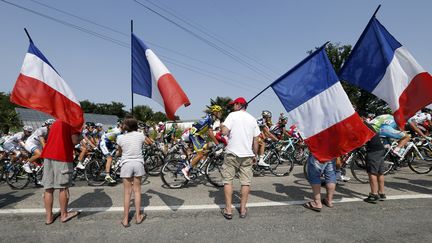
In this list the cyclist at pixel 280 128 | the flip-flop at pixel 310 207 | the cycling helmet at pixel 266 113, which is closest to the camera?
the flip-flop at pixel 310 207

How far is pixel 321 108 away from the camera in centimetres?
444

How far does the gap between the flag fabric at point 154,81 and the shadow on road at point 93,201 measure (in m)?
2.26

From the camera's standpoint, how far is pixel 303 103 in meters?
4.52

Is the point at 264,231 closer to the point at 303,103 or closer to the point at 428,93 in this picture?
the point at 303,103

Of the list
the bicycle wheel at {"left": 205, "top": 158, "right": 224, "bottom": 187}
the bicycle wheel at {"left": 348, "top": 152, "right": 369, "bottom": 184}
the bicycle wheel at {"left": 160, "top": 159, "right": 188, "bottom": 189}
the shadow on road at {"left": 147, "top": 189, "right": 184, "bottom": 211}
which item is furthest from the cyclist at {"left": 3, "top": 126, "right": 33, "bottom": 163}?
the bicycle wheel at {"left": 348, "top": 152, "right": 369, "bottom": 184}

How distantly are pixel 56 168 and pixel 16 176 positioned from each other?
4.43 meters

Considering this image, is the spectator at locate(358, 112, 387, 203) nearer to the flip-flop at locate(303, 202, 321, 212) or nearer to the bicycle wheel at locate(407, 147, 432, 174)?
the flip-flop at locate(303, 202, 321, 212)

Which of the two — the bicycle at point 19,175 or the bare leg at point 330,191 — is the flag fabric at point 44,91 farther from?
the bare leg at point 330,191

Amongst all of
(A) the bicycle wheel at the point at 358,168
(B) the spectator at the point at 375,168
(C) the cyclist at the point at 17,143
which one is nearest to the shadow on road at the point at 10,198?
(C) the cyclist at the point at 17,143

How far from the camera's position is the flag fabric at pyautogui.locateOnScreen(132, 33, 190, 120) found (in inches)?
185

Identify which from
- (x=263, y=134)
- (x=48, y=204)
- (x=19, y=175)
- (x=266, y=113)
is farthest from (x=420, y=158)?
(x=19, y=175)

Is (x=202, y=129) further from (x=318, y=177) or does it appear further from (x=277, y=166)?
(x=277, y=166)

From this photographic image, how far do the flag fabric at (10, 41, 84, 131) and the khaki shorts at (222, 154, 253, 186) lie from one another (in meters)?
2.72

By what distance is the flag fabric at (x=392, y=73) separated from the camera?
4617 mm
